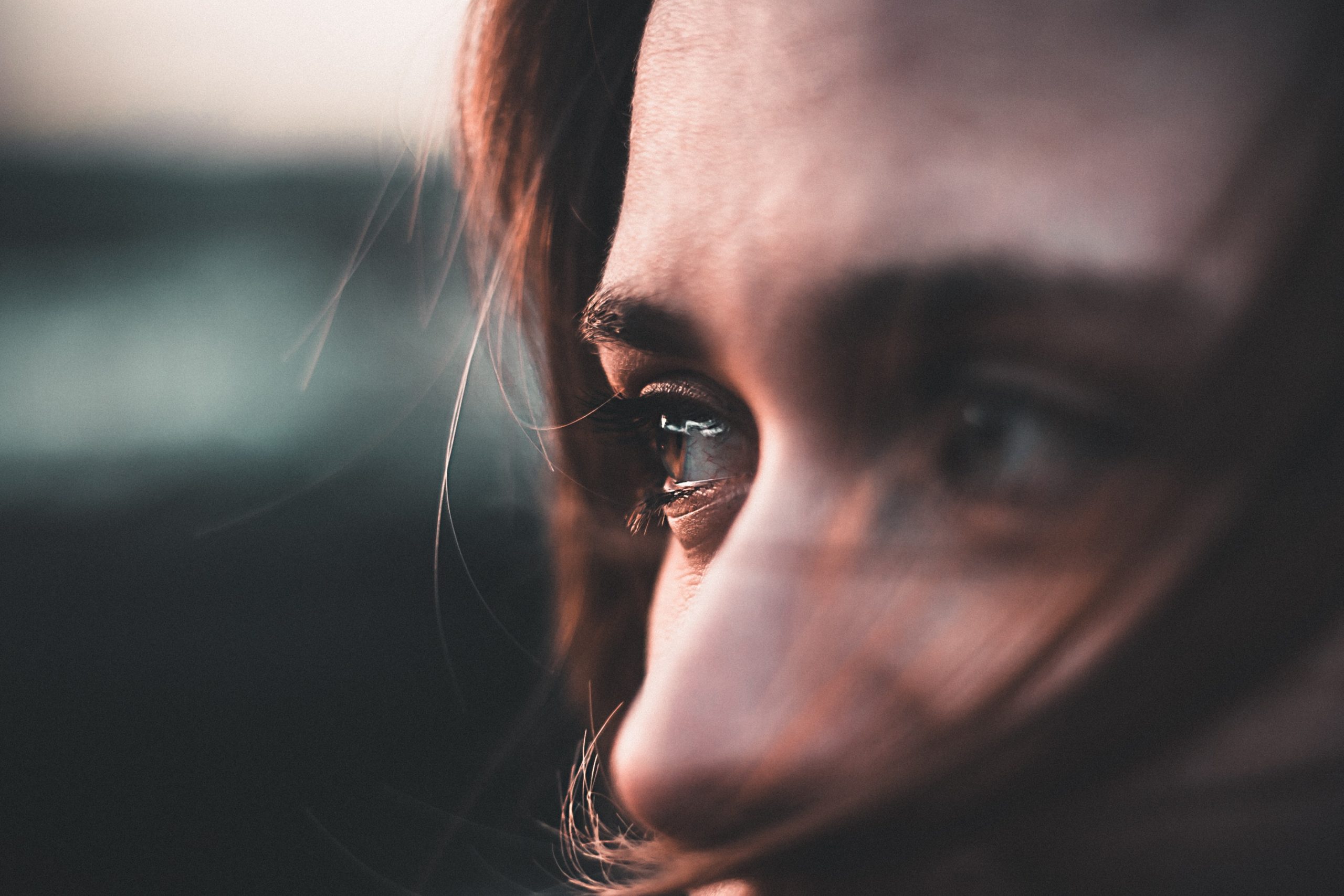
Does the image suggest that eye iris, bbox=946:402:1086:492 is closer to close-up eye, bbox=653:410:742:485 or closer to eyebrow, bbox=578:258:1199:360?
eyebrow, bbox=578:258:1199:360

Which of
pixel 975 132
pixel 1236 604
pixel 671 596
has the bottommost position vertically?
pixel 671 596

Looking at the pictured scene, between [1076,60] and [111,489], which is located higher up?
[1076,60]

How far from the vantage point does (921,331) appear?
338 millimetres

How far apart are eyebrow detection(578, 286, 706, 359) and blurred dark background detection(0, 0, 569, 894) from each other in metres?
0.19

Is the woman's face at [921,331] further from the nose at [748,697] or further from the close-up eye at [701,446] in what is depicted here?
the close-up eye at [701,446]

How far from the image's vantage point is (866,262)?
0.34 metres

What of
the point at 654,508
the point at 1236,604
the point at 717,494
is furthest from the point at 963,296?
the point at 654,508

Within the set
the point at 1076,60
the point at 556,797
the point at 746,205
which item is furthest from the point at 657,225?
the point at 556,797

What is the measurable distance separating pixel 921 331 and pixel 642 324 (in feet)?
0.58

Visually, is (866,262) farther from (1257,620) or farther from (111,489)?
(111,489)

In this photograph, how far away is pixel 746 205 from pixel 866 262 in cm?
8

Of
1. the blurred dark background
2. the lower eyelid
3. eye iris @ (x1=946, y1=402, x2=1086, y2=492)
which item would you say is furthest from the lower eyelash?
eye iris @ (x1=946, y1=402, x2=1086, y2=492)

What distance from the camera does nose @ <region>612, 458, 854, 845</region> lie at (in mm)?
364

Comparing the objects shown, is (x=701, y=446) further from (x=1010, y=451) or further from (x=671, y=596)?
(x=1010, y=451)
